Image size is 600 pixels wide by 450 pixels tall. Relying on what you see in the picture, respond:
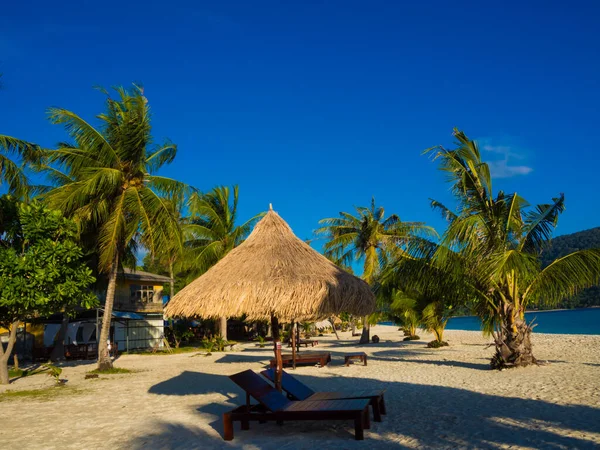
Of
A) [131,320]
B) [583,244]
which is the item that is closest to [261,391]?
[131,320]

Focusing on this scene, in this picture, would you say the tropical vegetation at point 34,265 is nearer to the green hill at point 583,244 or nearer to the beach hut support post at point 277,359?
the beach hut support post at point 277,359

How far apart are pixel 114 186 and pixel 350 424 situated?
12568mm

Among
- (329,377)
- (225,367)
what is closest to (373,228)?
(225,367)

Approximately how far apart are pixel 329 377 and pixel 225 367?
5.45m

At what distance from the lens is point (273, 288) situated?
765cm

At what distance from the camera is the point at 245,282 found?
25.7 feet

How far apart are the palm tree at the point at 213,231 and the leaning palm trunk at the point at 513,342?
1816 centimetres

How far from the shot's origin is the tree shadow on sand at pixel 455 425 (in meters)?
6.12

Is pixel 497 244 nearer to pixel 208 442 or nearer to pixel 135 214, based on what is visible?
pixel 208 442

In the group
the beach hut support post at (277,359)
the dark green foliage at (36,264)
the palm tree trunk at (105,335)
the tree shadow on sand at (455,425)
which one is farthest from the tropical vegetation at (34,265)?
the beach hut support post at (277,359)

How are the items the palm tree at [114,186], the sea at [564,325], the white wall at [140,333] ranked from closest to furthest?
the palm tree at [114,186] < the white wall at [140,333] < the sea at [564,325]

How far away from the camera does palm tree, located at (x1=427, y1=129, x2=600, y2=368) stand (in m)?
12.6

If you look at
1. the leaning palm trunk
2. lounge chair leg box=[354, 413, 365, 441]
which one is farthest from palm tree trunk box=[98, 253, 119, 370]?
lounge chair leg box=[354, 413, 365, 441]

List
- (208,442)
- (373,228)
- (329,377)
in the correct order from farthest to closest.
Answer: (373,228)
(329,377)
(208,442)
